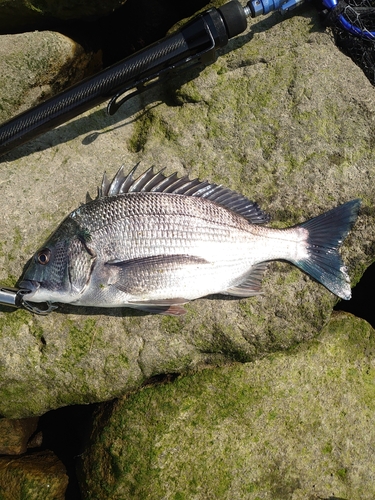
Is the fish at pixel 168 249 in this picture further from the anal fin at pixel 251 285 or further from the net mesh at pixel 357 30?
the net mesh at pixel 357 30

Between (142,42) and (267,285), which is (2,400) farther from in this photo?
(142,42)

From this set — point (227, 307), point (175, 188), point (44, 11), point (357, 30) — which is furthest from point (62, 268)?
point (357, 30)

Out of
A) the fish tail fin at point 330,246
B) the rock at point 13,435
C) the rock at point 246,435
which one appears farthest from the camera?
the rock at point 13,435

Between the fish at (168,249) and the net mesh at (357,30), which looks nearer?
the fish at (168,249)

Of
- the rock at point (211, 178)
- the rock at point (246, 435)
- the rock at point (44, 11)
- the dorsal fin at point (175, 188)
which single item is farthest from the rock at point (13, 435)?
the rock at point (44, 11)

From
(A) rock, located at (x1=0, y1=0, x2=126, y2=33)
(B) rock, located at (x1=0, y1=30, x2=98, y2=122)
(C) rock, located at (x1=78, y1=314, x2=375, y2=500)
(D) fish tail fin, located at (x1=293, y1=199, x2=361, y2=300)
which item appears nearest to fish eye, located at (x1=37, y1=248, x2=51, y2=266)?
(C) rock, located at (x1=78, y1=314, x2=375, y2=500)

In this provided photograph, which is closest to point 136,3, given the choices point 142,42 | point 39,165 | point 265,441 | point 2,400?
point 142,42

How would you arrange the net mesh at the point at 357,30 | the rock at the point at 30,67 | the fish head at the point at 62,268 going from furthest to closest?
the rock at the point at 30,67
the net mesh at the point at 357,30
the fish head at the point at 62,268
